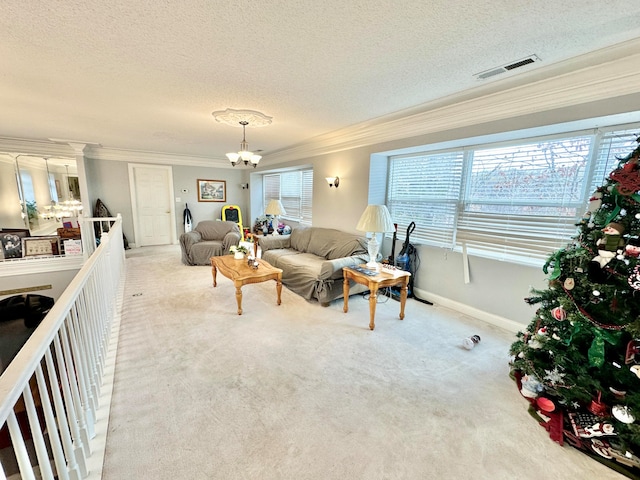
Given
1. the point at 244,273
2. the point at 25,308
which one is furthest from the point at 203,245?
the point at 25,308

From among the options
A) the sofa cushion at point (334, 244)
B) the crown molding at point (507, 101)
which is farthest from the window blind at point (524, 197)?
the sofa cushion at point (334, 244)

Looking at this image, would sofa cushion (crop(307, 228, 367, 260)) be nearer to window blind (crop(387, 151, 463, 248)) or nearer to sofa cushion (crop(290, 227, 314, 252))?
sofa cushion (crop(290, 227, 314, 252))

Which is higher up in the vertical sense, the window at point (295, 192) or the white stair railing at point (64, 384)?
the window at point (295, 192)

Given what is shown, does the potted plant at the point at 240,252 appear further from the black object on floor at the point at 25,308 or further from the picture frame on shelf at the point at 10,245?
the picture frame on shelf at the point at 10,245

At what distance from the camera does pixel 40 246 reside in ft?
13.4

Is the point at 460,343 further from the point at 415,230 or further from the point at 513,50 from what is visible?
the point at 513,50

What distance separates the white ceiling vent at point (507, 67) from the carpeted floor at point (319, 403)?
2.10m

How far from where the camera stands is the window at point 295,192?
585 centimetres

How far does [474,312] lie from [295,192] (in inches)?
172

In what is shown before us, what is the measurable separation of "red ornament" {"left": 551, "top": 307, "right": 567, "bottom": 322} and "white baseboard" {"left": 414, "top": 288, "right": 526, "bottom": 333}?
1.22 metres

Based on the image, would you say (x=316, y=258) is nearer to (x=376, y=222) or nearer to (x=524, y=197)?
→ (x=376, y=222)

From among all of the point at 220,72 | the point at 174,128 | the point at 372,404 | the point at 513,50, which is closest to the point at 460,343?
the point at 372,404

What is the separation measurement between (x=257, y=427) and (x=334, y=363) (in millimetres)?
796

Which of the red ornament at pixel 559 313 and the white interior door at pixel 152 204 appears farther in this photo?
the white interior door at pixel 152 204
